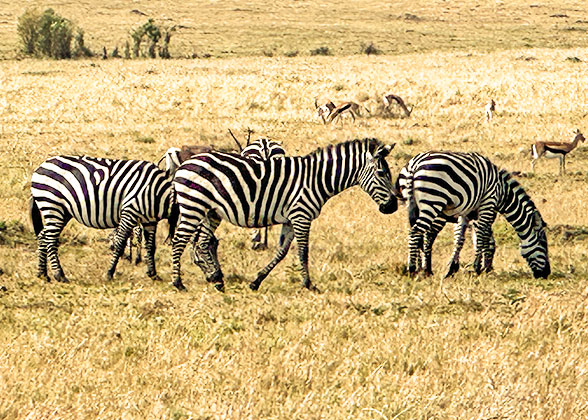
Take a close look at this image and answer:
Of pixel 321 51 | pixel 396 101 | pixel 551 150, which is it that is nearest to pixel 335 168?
pixel 551 150

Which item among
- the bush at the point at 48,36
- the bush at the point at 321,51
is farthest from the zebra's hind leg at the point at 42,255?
the bush at the point at 321,51

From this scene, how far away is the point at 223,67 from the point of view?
54.8m

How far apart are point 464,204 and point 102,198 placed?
4.93m

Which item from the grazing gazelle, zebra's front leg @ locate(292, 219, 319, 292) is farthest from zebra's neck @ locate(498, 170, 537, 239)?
the grazing gazelle

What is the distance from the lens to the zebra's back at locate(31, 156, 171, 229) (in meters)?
12.6

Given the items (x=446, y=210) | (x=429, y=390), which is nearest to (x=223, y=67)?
(x=446, y=210)

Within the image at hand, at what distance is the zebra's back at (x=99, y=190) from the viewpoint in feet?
41.2

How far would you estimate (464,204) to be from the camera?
507 inches

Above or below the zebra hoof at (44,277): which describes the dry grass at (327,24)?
above

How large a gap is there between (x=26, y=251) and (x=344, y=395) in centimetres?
898

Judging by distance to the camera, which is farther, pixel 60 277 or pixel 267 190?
pixel 60 277

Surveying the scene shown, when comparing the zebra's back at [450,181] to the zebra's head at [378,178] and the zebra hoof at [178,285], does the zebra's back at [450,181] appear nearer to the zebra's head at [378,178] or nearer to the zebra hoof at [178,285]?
the zebra's head at [378,178]

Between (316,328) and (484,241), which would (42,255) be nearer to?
(316,328)

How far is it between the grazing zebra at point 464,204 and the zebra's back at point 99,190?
341 cm
